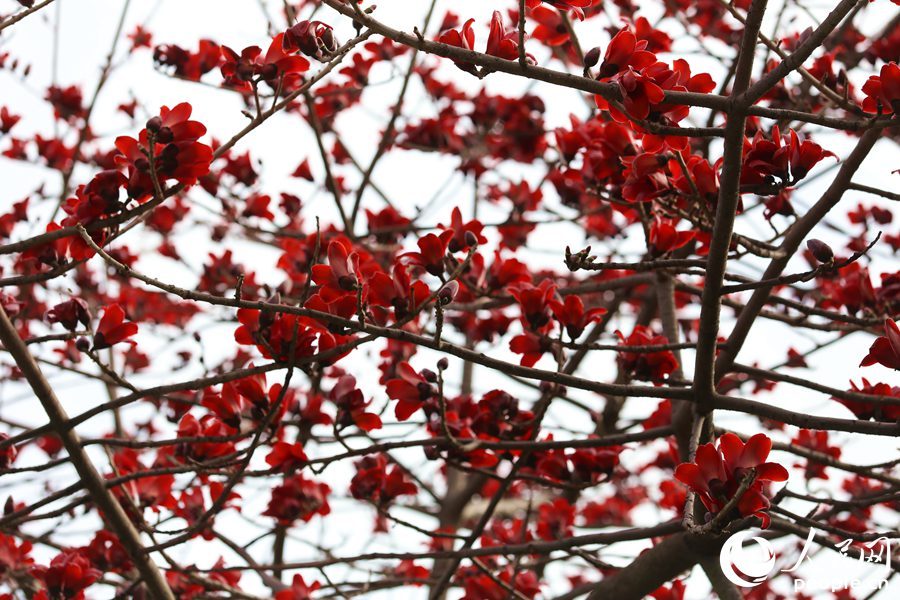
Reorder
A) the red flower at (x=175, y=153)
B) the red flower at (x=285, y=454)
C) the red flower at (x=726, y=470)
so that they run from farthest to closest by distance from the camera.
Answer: the red flower at (x=285, y=454)
the red flower at (x=175, y=153)
the red flower at (x=726, y=470)

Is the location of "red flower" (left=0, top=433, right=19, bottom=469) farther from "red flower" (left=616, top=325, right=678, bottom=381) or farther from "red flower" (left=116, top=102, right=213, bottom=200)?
"red flower" (left=616, top=325, right=678, bottom=381)

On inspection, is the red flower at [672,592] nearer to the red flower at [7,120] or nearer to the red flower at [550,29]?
the red flower at [550,29]

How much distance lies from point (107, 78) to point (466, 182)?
70.1 inches

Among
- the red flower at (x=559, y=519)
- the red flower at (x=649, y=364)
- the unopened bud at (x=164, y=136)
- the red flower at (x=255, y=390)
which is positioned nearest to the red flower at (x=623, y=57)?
the red flower at (x=649, y=364)

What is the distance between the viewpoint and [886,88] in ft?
5.24

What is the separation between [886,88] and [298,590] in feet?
7.06

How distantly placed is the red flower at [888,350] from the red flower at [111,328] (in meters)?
1.60

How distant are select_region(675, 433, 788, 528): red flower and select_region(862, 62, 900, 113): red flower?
64cm

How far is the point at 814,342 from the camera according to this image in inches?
120

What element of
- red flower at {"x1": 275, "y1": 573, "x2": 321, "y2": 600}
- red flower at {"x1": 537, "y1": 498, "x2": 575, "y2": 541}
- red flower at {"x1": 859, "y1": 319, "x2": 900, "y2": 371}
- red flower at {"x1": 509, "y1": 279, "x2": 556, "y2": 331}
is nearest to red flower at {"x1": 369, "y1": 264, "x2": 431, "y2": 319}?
red flower at {"x1": 509, "y1": 279, "x2": 556, "y2": 331}

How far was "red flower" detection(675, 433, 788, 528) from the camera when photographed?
5.08 feet

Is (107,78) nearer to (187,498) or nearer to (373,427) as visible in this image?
(187,498)

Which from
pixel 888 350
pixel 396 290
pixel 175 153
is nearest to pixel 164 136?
pixel 175 153

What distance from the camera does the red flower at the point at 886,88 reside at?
1582 mm
